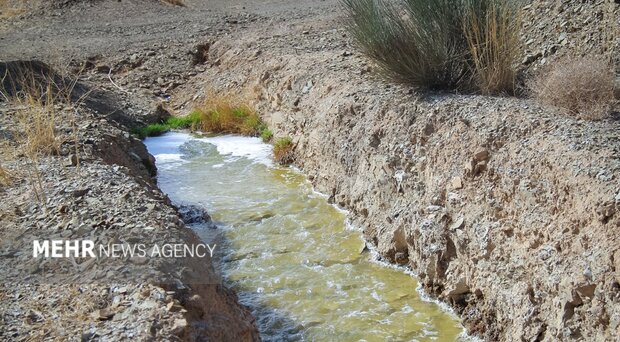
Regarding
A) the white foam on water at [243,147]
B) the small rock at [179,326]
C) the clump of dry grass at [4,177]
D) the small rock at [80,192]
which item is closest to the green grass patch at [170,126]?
the white foam on water at [243,147]

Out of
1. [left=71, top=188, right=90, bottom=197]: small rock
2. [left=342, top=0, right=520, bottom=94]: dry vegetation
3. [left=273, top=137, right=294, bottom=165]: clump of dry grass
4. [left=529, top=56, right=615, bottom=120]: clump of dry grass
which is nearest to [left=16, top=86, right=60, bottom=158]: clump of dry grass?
[left=71, top=188, right=90, bottom=197]: small rock

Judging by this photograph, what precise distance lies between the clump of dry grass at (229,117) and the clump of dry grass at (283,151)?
1103 mm

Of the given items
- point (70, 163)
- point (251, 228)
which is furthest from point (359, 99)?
point (70, 163)

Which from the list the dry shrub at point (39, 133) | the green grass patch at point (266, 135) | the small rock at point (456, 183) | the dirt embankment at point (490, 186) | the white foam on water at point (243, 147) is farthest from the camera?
the green grass patch at point (266, 135)

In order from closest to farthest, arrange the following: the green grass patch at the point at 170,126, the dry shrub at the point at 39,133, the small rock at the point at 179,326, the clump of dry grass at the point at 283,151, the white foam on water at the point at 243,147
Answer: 1. the small rock at the point at 179,326
2. the dry shrub at the point at 39,133
3. the clump of dry grass at the point at 283,151
4. the white foam on water at the point at 243,147
5. the green grass patch at the point at 170,126

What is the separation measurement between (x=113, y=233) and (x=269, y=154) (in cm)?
483

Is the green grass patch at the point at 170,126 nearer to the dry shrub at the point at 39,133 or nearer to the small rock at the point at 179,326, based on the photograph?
the dry shrub at the point at 39,133

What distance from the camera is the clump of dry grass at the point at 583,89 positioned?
5773 mm

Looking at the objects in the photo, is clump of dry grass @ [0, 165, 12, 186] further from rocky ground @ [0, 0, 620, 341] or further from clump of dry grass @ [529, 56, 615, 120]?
clump of dry grass @ [529, 56, 615, 120]

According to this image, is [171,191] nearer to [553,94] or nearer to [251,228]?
[251,228]

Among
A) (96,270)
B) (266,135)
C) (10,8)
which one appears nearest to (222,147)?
(266,135)

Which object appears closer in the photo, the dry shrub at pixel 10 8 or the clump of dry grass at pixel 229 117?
the clump of dry grass at pixel 229 117

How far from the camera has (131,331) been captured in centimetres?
376

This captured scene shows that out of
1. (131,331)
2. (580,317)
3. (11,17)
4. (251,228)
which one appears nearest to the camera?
(131,331)
